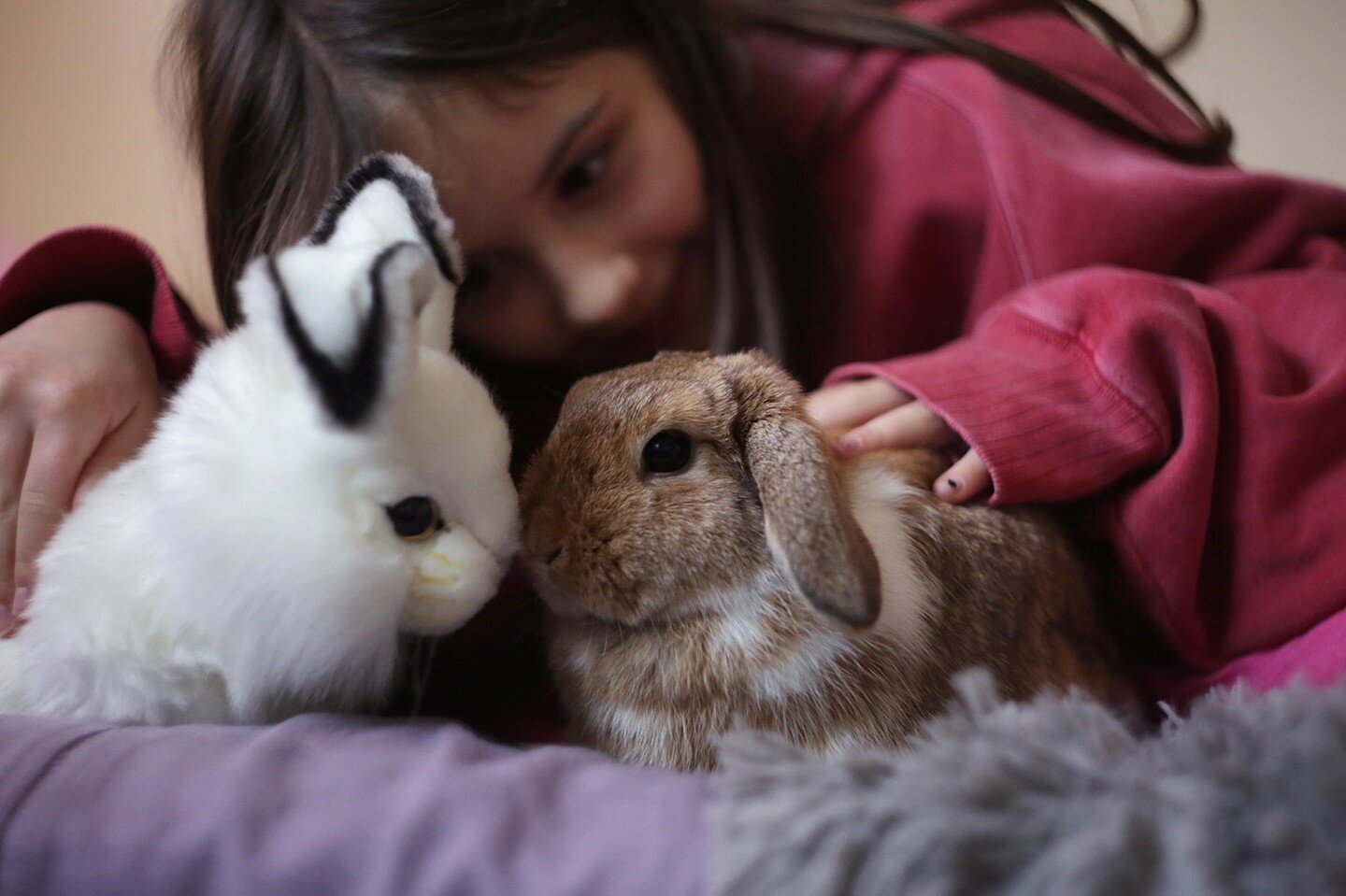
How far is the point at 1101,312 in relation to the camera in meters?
0.67

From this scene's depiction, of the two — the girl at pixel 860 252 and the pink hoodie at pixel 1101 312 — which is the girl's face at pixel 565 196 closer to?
the girl at pixel 860 252

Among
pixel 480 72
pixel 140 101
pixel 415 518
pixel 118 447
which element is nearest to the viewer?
pixel 415 518

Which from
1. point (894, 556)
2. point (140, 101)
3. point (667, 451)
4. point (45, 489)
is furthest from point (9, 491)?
point (140, 101)

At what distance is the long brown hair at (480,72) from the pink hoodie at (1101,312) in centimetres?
5

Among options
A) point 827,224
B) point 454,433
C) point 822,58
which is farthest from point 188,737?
point 822,58

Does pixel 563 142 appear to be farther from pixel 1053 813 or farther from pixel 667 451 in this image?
pixel 1053 813

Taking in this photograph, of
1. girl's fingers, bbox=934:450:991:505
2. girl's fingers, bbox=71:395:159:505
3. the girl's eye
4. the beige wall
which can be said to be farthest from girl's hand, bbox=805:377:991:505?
the beige wall

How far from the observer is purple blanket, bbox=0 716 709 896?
0.37 meters

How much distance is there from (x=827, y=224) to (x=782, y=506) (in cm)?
66

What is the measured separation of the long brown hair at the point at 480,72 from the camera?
75cm

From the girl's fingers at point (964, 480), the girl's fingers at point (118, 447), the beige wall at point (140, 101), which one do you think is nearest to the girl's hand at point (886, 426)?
the girl's fingers at point (964, 480)

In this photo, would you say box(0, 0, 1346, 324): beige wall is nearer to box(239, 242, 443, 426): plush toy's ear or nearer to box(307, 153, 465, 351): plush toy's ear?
box(307, 153, 465, 351): plush toy's ear

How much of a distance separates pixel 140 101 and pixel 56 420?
109 centimetres

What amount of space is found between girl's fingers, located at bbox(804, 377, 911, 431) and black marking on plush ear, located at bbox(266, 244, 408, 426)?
0.39 metres
